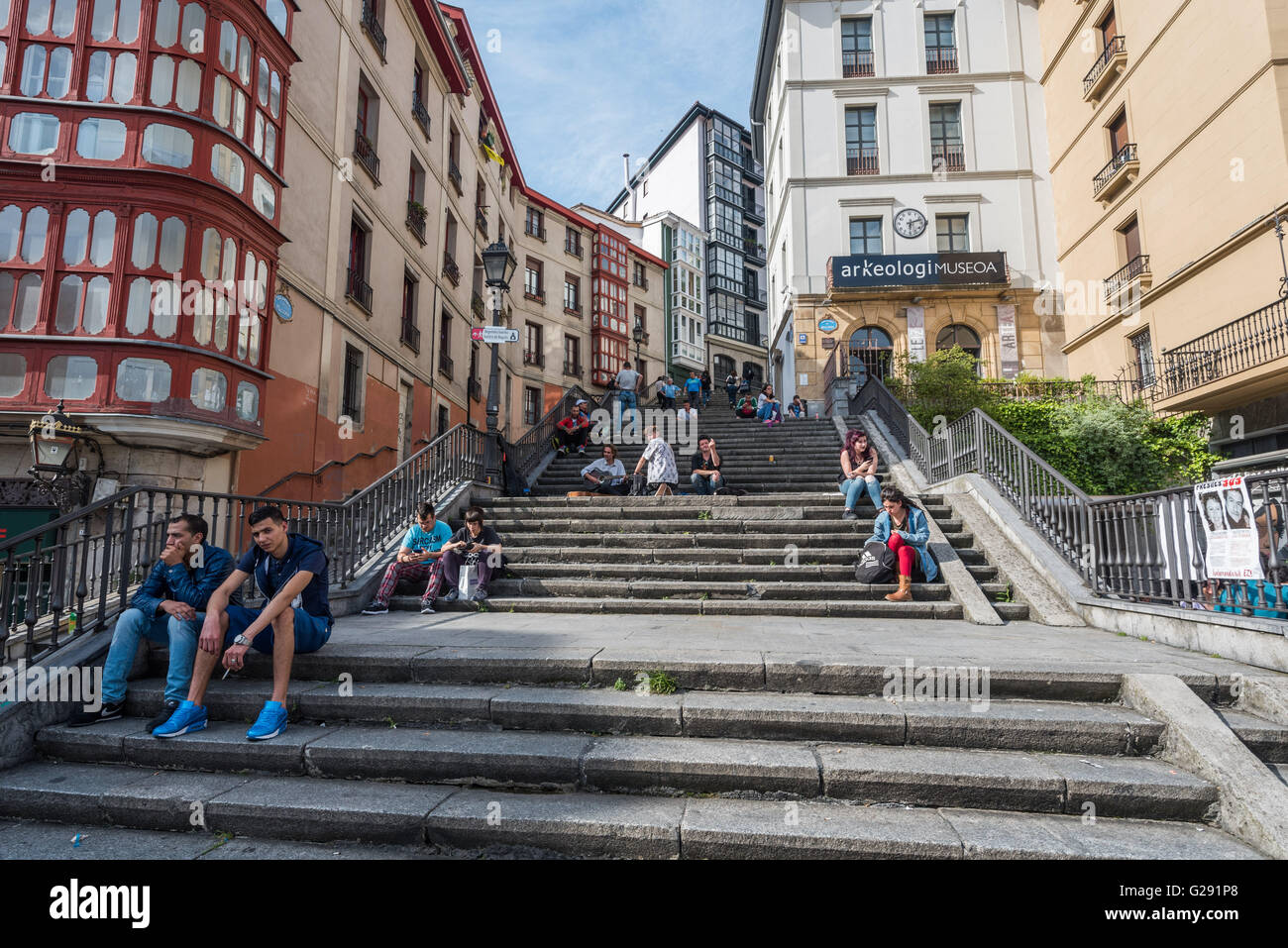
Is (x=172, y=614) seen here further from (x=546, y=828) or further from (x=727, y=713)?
(x=727, y=713)

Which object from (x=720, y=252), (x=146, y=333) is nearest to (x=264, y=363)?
(x=146, y=333)

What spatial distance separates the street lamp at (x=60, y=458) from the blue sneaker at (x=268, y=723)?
5.33m

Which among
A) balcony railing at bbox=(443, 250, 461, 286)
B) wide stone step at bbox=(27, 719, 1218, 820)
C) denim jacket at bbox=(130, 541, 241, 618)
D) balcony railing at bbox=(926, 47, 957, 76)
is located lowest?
wide stone step at bbox=(27, 719, 1218, 820)

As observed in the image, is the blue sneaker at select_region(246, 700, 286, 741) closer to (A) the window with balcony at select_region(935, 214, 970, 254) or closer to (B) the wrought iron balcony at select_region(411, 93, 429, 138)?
(B) the wrought iron balcony at select_region(411, 93, 429, 138)

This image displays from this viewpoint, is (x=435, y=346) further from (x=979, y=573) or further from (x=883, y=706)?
(x=883, y=706)

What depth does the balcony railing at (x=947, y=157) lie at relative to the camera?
2439 cm

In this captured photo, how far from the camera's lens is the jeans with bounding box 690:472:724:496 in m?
10.7

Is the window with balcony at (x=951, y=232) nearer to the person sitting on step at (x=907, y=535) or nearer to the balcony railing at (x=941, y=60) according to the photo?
the balcony railing at (x=941, y=60)

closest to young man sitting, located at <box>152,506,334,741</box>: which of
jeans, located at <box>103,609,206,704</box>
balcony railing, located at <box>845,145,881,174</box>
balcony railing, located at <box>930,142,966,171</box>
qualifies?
jeans, located at <box>103,609,206,704</box>

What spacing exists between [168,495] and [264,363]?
15.6ft

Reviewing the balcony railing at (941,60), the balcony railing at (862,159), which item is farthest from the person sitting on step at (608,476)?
the balcony railing at (941,60)

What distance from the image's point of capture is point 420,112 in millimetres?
17031

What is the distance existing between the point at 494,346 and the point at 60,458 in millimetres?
5247

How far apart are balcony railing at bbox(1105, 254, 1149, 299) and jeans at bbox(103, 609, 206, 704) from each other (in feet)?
75.9
